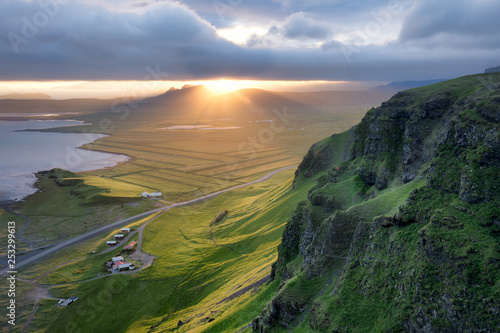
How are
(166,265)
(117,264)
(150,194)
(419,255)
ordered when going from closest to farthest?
(419,255) < (117,264) < (166,265) < (150,194)

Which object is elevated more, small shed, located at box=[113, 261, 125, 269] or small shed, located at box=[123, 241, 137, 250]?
small shed, located at box=[123, 241, 137, 250]

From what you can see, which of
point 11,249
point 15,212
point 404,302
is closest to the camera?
point 404,302

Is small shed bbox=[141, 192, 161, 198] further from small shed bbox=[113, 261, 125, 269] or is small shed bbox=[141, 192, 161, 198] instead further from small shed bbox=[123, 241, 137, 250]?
small shed bbox=[113, 261, 125, 269]

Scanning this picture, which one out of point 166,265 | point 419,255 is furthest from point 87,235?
point 419,255

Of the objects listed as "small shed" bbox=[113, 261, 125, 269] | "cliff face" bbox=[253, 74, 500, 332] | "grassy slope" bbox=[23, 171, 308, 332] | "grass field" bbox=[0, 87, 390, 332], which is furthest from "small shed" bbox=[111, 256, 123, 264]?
"cliff face" bbox=[253, 74, 500, 332]

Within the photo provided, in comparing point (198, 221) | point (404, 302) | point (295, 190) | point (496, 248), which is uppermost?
point (496, 248)

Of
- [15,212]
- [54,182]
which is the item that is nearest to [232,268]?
[15,212]

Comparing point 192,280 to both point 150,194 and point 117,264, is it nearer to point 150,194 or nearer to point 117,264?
point 117,264

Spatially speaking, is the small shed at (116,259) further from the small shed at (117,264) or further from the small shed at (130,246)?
the small shed at (130,246)

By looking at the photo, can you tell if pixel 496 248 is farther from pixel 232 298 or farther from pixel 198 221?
pixel 198 221

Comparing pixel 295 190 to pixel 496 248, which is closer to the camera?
pixel 496 248

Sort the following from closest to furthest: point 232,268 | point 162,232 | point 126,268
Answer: point 232,268 < point 126,268 < point 162,232
